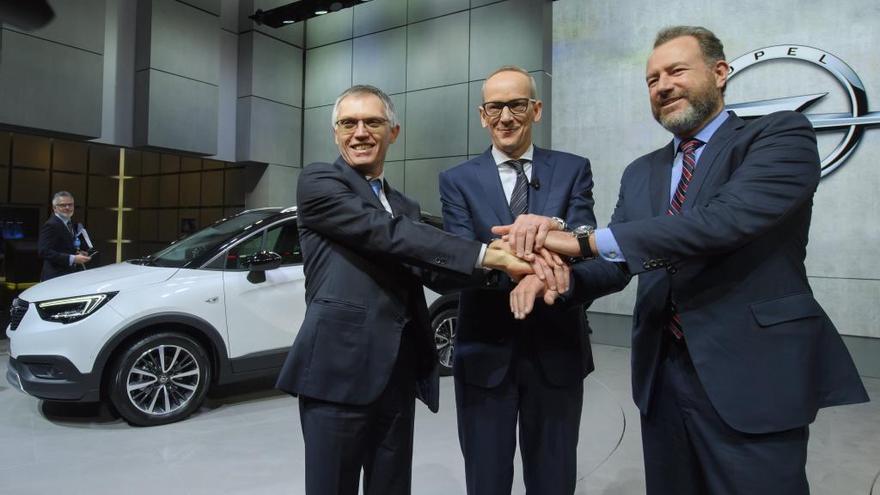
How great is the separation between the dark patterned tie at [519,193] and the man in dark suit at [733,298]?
0.29 m

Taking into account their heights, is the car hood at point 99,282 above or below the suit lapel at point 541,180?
below

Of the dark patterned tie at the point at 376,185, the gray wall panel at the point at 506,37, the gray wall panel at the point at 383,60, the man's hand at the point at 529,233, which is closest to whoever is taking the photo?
the man's hand at the point at 529,233

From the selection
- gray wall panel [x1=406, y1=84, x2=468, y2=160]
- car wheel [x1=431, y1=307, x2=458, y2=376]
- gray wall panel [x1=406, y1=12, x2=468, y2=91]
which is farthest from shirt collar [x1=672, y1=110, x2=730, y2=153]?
gray wall panel [x1=406, y1=12, x2=468, y2=91]

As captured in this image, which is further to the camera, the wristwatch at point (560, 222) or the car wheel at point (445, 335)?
the car wheel at point (445, 335)

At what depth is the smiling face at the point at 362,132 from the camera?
1681 millimetres

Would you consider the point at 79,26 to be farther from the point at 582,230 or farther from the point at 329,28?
the point at 582,230

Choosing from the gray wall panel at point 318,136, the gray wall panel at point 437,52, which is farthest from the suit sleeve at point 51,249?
the gray wall panel at point 437,52

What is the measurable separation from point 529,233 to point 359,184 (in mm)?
524

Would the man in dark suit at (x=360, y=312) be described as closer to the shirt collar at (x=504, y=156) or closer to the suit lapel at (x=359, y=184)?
the suit lapel at (x=359, y=184)

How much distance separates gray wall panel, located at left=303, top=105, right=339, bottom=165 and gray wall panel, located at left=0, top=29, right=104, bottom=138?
11.1ft

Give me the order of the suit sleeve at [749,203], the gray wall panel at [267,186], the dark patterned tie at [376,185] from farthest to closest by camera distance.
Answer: the gray wall panel at [267,186], the dark patterned tie at [376,185], the suit sleeve at [749,203]

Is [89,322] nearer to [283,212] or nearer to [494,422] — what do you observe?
[283,212]

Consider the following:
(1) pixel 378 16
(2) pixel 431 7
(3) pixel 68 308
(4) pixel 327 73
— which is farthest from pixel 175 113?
(3) pixel 68 308

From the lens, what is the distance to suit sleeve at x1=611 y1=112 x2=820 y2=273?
1.34m
